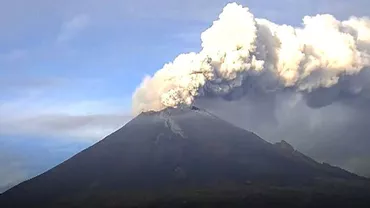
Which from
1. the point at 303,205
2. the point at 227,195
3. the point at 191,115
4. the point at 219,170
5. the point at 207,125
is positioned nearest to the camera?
the point at 303,205

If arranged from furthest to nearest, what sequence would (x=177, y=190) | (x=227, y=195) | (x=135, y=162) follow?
(x=135, y=162) < (x=177, y=190) < (x=227, y=195)

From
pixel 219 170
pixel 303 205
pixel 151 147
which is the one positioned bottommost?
pixel 303 205

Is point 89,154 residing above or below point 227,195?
above

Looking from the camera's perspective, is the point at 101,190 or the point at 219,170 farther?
the point at 219,170

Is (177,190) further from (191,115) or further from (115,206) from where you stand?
(191,115)

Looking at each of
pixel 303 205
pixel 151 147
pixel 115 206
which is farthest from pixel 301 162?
pixel 115 206

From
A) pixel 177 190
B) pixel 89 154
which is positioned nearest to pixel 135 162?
pixel 89 154
